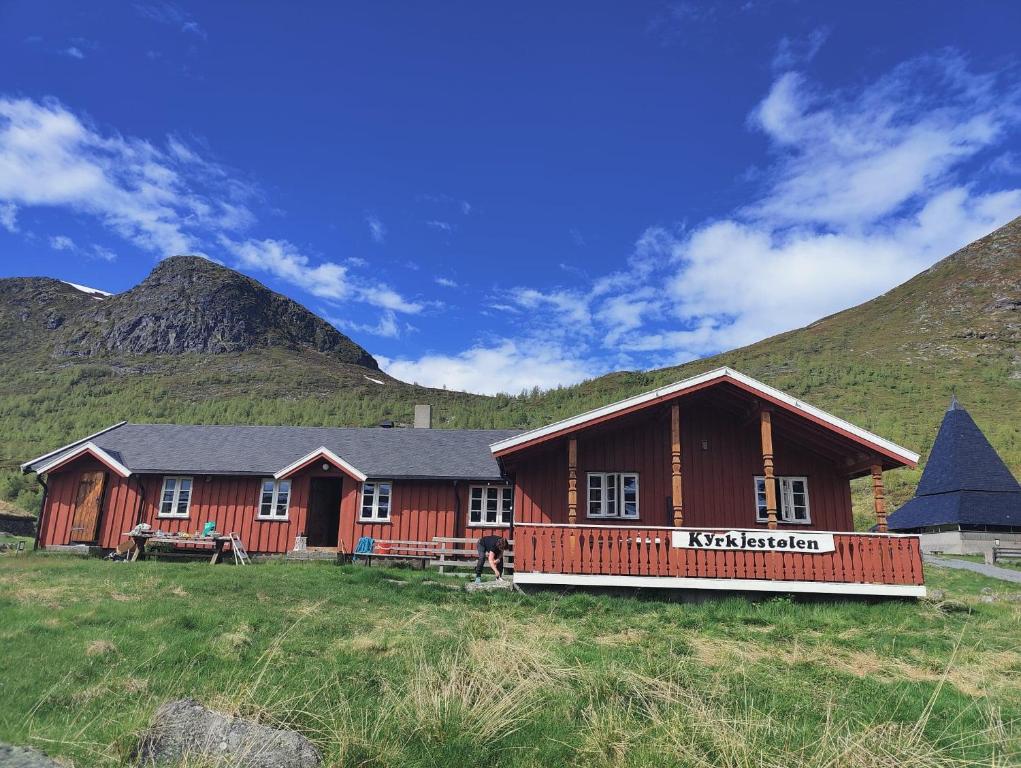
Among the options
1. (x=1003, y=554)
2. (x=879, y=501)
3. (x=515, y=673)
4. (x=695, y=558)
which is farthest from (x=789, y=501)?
(x=515, y=673)

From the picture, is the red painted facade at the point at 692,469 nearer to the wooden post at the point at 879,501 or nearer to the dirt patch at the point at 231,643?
the wooden post at the point at 879,501

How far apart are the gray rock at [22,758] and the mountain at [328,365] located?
129ft

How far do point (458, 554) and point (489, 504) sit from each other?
2.34 m

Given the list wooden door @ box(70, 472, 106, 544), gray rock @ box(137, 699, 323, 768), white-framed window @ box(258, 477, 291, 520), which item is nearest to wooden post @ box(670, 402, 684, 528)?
gray rock @ box(137, 699, 323, 768)

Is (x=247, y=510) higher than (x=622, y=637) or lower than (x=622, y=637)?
higher

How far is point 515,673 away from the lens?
6656mm

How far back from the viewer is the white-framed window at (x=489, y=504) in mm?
23188

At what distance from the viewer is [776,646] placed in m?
10.0

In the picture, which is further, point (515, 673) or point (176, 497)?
point (176, 497)

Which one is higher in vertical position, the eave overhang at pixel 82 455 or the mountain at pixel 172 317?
the mountain at pixel 172 317

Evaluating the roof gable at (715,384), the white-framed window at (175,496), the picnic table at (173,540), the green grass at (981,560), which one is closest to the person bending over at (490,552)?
the roof gable at (715,384)

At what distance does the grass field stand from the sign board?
→ 1129mm

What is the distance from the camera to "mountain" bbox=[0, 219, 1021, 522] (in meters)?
55.5

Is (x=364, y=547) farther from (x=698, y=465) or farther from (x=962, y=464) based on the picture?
(x=962, y=464)
